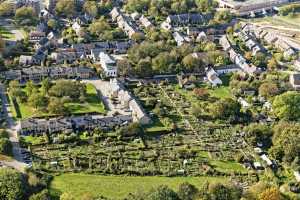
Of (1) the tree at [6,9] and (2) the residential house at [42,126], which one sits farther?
(1) the tree at [6,9]

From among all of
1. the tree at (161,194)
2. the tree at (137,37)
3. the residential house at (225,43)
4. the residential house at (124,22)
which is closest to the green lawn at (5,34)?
the residential house at (124,22)

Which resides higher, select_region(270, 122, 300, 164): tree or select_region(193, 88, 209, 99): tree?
select_region(193, 88, 209, 99): tree

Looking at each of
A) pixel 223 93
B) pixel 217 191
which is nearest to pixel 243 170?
pixel 217 191

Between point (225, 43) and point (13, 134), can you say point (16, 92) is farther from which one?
point (225, 43)

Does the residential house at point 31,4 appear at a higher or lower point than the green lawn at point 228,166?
higher

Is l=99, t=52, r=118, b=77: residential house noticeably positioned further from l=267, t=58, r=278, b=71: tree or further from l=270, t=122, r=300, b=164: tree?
l=270, t=122, r=300, b=164: tree

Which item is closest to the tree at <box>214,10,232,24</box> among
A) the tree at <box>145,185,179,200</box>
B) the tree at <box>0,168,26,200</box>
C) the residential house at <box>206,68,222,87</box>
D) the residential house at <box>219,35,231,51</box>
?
the residential house at <box>219,35,231,51</box>

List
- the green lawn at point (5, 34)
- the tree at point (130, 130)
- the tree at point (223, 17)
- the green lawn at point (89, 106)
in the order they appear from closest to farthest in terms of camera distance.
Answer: the tree at point (130, 130) → the green lawn at point (89, 106) → the green lawn at point (5, 34) → the tree at point (223, 17)

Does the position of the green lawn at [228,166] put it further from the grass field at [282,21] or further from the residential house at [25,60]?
the grass field at [282,21]
